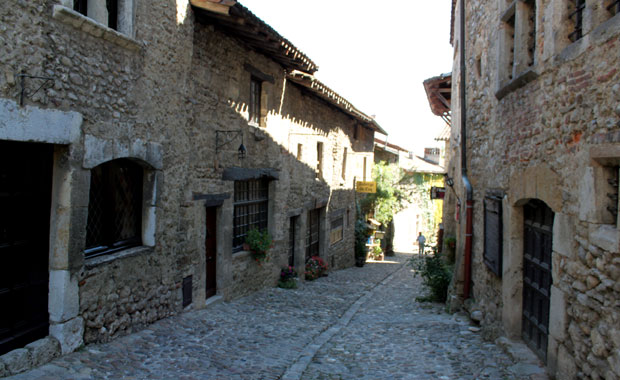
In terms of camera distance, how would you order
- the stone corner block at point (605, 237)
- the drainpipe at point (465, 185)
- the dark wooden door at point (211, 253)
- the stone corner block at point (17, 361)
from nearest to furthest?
1. the stone corner block at point (605, 237)
2. the stone corner block at point (17, 361)
3. the drainpipe at point (465, 185)
4. the dark wooden door at point (211, 253)

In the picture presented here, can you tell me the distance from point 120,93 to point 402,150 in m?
23.7

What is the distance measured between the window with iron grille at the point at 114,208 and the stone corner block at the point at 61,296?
505mm

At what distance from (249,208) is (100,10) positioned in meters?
4.98

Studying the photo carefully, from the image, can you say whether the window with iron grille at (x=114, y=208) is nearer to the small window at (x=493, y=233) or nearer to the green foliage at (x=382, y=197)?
the small window at (x=493, y=233)

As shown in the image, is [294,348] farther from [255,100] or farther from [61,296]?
[255,100]

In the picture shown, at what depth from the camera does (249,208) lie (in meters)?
9.45

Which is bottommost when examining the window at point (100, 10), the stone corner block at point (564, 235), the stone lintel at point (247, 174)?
the stone corner block at point (564, 235)

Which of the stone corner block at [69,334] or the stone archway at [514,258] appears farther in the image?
the stone archway at [514,258]

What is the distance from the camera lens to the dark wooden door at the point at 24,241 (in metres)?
4.23

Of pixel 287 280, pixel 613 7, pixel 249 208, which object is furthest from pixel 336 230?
pixel 613 7

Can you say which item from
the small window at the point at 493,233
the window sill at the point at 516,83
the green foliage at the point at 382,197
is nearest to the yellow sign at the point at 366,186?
the green foliage at the point at 382,197

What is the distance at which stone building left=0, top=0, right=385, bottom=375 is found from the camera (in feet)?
14.1

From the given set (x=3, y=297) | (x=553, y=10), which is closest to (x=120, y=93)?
(x=3, y=297)

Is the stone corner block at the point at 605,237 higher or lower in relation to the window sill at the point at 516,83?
lower
